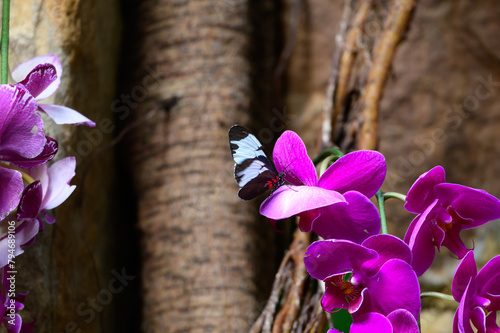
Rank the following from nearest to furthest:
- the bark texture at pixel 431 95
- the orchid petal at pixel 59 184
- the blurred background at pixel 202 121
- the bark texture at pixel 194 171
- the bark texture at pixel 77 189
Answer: the orchid petal at pixel 59 184
the bark texture at pixel 77 189
the blurred background at pixel 202 121
the bark texture at pixel 194 171
the bark texture at pixel 431 95

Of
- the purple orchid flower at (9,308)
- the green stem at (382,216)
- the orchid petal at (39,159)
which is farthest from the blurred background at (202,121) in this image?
the green stem at (382,216)

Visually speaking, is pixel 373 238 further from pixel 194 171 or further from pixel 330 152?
pixel 194 171

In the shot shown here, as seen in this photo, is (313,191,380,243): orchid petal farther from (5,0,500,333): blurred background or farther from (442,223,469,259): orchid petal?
(5,0,500,333): blurred background

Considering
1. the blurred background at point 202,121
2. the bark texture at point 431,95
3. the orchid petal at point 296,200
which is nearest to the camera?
the orchid petal at point 296,200

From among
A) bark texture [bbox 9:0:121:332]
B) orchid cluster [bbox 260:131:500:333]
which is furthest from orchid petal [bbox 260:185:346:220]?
bark texture [bbox 9:0:121:332]

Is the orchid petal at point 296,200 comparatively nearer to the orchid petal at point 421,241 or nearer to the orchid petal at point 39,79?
the orchid petal at point 421,241

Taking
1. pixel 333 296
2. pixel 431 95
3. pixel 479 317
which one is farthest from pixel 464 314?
pixel 431 95
